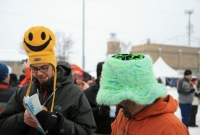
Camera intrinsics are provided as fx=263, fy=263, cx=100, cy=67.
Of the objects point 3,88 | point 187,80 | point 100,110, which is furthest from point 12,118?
point 187,80

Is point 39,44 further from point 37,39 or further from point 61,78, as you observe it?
point 61,78

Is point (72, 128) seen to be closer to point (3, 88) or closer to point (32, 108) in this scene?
point (32, 108)

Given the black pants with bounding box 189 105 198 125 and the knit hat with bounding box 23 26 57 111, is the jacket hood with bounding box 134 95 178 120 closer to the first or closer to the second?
the knit hat with bounding box 23 26 57 111

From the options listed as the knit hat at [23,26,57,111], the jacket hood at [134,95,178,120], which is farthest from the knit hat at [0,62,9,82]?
the jacket hood at [134,95,178,120]

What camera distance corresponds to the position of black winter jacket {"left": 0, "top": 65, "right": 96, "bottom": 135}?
2.46 m

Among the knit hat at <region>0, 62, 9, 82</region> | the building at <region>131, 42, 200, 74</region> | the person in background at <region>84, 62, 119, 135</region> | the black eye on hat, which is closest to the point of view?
the black eye on hat

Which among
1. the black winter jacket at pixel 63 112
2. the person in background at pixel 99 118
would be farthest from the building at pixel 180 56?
the black winter jacket at pixel 63 112

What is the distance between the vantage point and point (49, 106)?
8.30 ft

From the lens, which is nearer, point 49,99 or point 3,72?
point 49,99

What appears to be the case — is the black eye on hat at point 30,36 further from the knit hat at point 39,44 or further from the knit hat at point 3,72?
the knit hat at point 3,72

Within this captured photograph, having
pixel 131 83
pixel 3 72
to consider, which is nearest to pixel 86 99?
pixel 131 83

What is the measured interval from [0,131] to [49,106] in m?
0.62

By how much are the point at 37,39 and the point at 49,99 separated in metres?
0.63

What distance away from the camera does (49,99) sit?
256 cm
